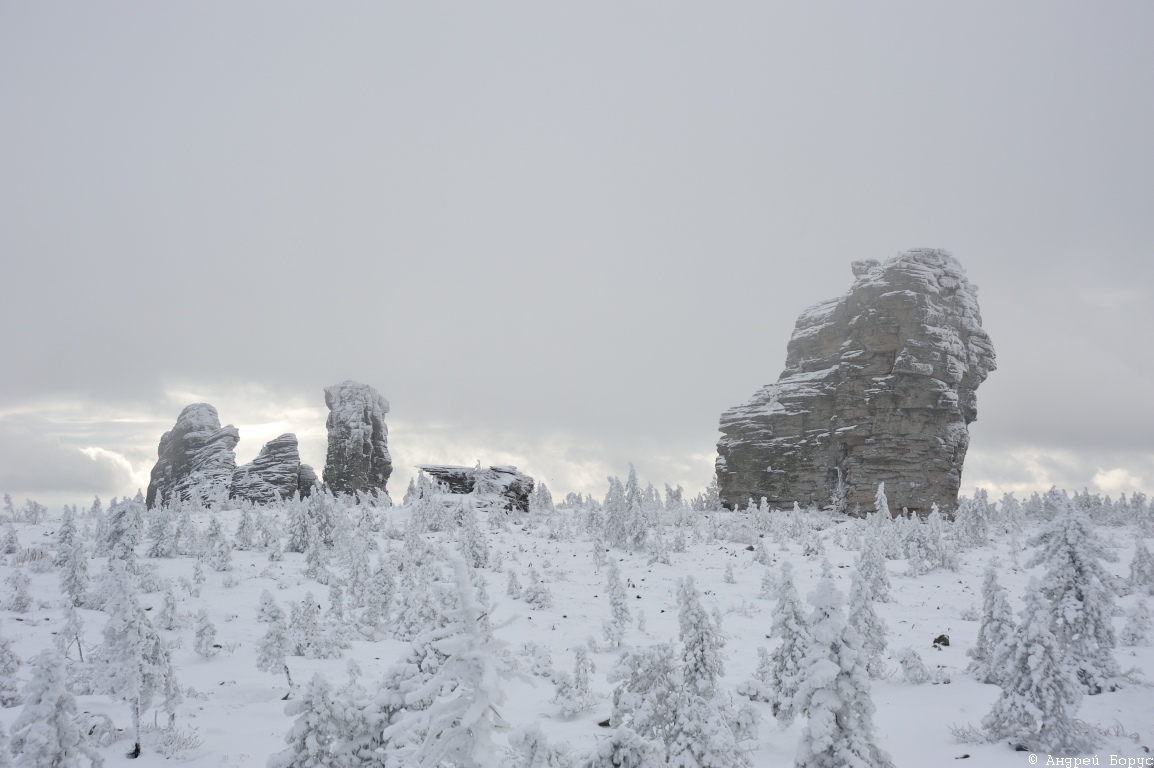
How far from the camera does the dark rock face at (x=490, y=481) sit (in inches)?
1667

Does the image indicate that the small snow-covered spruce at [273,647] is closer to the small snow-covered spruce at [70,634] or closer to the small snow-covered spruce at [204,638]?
the small snow-covered spruce at [204,638]

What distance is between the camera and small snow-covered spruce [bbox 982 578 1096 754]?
9070 mm

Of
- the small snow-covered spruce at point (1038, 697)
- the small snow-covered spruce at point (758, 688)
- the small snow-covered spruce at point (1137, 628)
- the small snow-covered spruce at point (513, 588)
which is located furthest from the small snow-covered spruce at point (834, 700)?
the small snow-covered spruce at point (513, 588)

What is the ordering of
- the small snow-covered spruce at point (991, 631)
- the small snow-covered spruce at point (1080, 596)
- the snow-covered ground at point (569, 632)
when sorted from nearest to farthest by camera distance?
the snow-covered ground at point (569, 632), the small snow-covered spruce at point (991, 631), the small snow-covered spruce at point (1080, 596)

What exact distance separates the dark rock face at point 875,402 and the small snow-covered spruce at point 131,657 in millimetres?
55841

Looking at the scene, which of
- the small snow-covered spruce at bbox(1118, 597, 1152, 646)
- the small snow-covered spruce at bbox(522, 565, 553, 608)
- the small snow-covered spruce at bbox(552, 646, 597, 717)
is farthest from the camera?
the small snow-covered spruce at bbox(522, 565, 553, 608)

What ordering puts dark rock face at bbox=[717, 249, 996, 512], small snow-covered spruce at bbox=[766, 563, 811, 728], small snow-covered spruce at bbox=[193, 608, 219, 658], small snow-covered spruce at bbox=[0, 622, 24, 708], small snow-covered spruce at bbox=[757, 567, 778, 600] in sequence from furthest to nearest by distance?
dark rock face at bbox=[717, 249, 996, 512] → small snow-covered spruce at bbox=[757, 567, 778, 600] → small snow-covered spruce at bbox=[193, 608, 219, 658] → small snow-covered spruce at bbox=[766, 563, 811, 728] → small snow-covered spruce at bbox=[0, 622, 24, 708]

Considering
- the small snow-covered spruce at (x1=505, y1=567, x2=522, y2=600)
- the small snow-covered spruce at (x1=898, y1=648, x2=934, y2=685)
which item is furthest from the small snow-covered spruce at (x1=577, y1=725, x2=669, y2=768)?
the small snow-covered spruce at (x1=505, y1=567, x2=522, y2=600)

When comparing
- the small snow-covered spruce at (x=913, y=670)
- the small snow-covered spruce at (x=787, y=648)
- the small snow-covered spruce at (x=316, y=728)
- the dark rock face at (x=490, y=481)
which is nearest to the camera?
the small snow-covered spruce at (x=316, y=728)

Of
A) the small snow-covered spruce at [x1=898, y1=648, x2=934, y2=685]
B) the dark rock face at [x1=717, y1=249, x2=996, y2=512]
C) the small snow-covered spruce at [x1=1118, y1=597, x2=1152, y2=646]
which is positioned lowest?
the small snow-covered spruce at [x1=898, y1=648, x2=934, y2=685]

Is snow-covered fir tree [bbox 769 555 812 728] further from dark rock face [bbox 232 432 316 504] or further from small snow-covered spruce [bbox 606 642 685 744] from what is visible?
dark rock face [bbox 232 432 316 504]

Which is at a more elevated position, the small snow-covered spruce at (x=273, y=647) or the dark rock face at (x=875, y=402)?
the dark rock face at (x=875, y=402)

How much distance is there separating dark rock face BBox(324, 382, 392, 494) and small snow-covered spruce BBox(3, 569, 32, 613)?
44.2 m

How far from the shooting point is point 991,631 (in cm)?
1205
